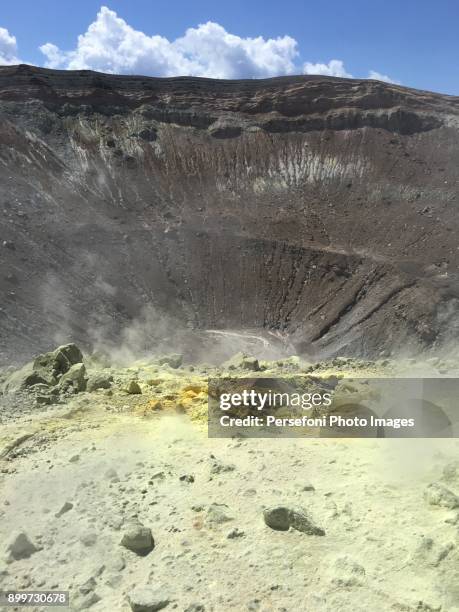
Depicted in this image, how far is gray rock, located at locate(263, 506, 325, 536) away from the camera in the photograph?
732 cm

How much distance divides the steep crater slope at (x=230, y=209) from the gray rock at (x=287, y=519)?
2173 cm

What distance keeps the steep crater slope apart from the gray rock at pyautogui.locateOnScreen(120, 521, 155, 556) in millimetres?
20918

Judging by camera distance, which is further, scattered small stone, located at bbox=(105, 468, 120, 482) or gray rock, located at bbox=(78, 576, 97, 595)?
scattered small stone, located at bbox=(105, 468, 120, 482)

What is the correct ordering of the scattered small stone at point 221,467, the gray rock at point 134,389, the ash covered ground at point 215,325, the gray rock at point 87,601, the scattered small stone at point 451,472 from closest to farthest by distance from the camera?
the gray rock at point 87,601 < the ash covered ground at point 215,325 < the scattered small stone at point 451,472 < the scattered small stone at point 221,467 < the gray rock at point 134,389

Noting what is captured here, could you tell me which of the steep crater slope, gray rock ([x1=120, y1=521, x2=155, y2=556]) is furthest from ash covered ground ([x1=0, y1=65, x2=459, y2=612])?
the steep crater slope

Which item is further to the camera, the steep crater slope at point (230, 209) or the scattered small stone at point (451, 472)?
the steep crater slope at point (230, 209)

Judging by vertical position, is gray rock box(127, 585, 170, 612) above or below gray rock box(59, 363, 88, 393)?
below

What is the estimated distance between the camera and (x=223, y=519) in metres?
7.75

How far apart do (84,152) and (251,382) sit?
43659 millimetres

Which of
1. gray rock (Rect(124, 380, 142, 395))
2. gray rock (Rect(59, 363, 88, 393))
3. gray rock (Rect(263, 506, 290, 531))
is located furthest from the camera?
gray rock (Rect(59, 363, 88, 393))

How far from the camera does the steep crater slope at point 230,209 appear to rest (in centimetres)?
3678

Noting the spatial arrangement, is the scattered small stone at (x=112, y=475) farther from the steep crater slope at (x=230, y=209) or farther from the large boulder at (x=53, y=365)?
the steep crater slope at (x=230, y=209)

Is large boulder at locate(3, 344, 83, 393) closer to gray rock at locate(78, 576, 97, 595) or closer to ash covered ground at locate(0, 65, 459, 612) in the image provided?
ash covered ground at locate(0, 65, 459, 612)

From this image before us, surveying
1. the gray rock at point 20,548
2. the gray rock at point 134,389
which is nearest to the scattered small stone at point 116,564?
the gray rock at point 20,548
